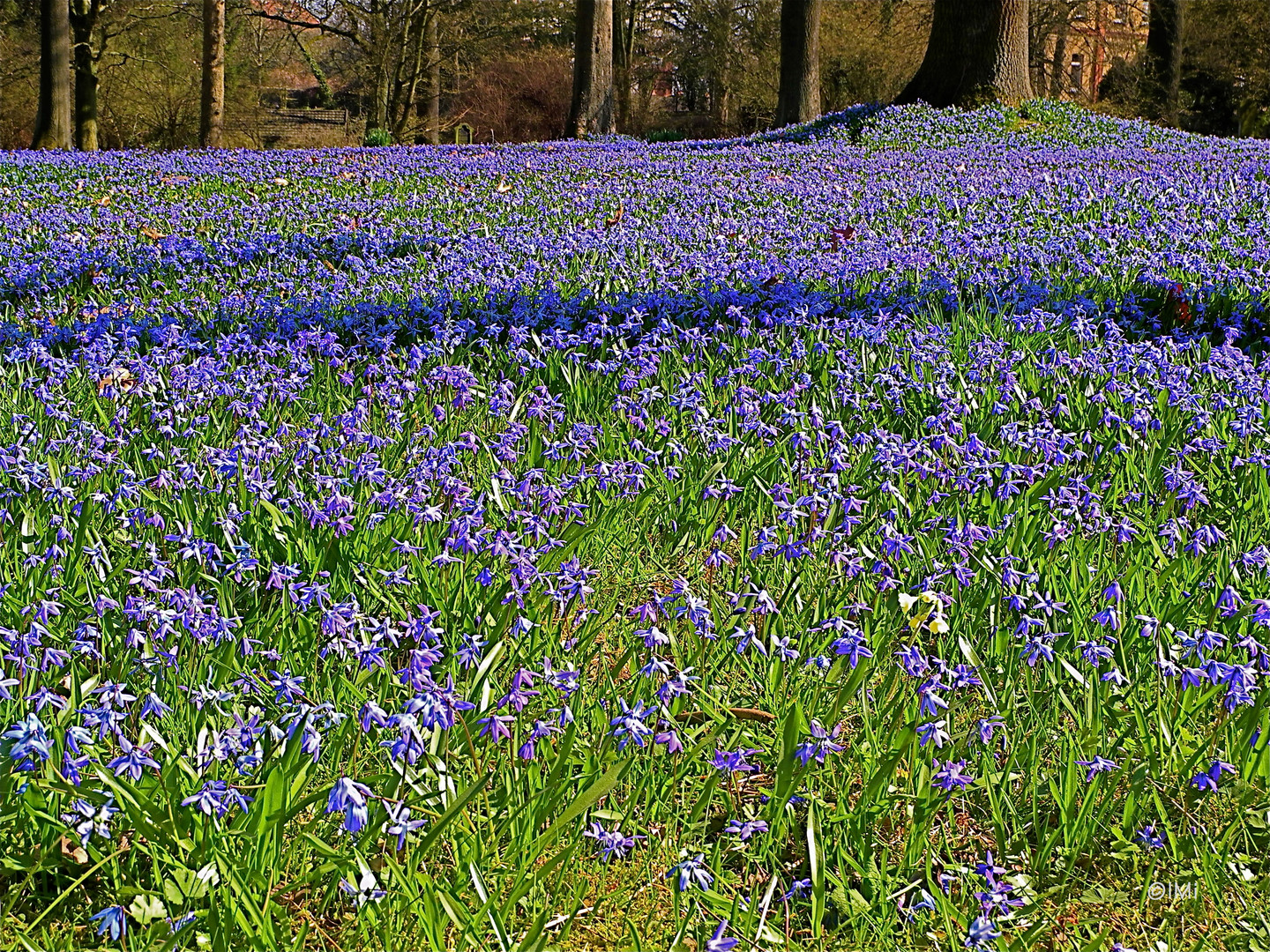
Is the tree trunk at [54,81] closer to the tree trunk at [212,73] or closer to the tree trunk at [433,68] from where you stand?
the tree trunk at [212,73]

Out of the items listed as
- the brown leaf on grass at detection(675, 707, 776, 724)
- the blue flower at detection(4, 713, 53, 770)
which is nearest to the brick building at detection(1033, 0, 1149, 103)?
the brown leaf on grass at detection(675, 707, 776, 724)

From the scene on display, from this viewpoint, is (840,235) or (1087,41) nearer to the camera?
(840,235)

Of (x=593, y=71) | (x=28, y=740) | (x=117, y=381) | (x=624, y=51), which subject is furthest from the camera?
(x=624, y=51)

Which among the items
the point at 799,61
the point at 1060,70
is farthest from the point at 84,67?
the point at 1060,70

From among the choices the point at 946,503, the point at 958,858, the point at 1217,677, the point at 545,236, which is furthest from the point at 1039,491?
→ the point at 545,236

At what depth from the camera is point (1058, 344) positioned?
14.5 feet

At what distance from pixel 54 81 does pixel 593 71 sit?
9.48 metres

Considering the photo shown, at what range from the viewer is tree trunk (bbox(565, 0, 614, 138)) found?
68.2 feet

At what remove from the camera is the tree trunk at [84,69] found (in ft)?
72.7

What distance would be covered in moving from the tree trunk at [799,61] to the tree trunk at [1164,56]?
37.0 ft

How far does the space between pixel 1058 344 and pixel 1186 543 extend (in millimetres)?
2131

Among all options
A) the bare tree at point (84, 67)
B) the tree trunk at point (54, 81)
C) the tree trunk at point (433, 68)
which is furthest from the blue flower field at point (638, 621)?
the tree trunk at point (433, 68)

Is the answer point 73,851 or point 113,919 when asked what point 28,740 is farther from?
point 73,851

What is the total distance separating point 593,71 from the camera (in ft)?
69.8
